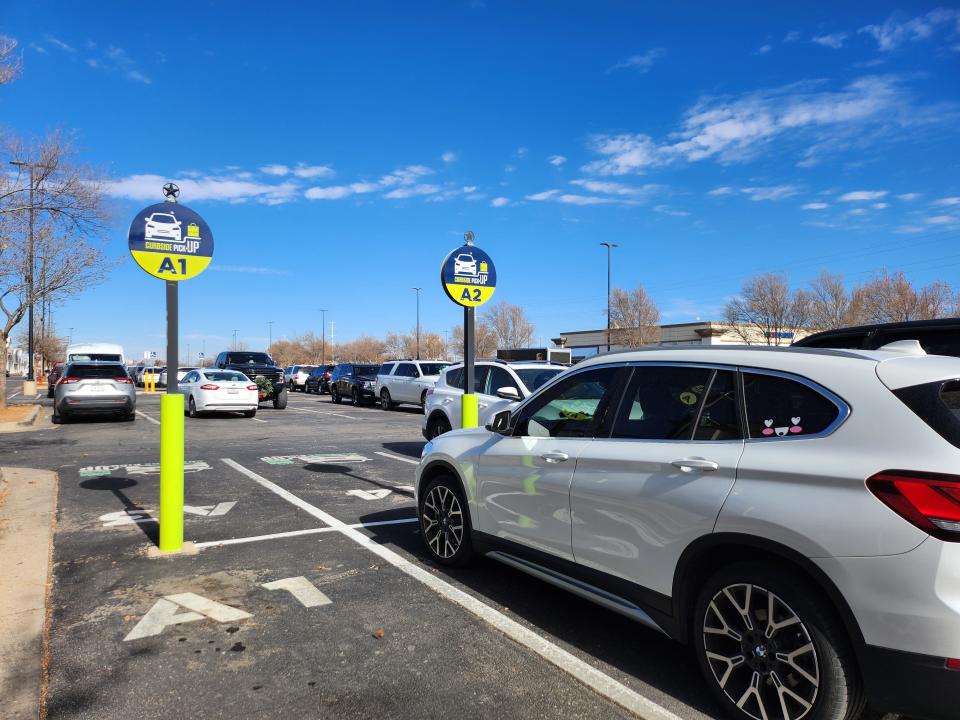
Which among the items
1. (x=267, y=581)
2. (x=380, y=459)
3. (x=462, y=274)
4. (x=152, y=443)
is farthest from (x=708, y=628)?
(x=152, y=443)

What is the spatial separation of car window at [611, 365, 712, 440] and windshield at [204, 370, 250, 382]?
18.4 meters

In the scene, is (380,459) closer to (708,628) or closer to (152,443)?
(152,443)

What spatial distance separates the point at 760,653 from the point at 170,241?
17.3ft

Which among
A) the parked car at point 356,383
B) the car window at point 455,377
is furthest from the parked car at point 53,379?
the car window at point 455,377

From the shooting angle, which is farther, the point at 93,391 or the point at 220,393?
the point at 220,393

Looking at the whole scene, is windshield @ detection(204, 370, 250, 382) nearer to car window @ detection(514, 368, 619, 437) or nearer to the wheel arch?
car window @ detection(514, 368, 619, 437)

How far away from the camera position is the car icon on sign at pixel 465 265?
7.03 m

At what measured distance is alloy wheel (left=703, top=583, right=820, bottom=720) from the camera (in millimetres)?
2711

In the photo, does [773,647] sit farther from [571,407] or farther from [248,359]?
[248,359]

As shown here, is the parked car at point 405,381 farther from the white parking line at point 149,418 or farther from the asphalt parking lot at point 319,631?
the asphalt parking lot at point 319,631

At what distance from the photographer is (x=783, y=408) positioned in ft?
9.91

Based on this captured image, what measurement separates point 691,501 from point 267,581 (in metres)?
3.39

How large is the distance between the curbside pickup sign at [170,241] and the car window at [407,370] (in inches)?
709

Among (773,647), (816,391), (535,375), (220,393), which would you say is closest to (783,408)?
(816,391)
